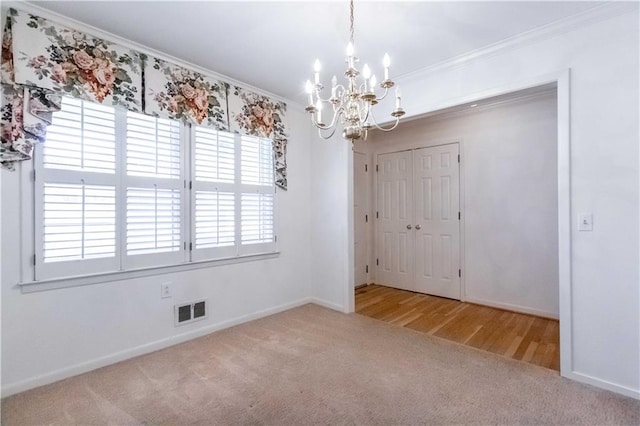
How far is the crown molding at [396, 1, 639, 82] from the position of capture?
2.01 metres

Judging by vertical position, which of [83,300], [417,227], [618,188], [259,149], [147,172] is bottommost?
[83,300]

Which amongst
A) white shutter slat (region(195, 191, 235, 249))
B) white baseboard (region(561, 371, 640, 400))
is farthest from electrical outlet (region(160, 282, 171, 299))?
white baseboard (region(561, 371, 640, 400))

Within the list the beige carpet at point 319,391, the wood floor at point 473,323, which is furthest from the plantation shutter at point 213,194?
the wood floor at point 473,323

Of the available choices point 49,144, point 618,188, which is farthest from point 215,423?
point 618,188

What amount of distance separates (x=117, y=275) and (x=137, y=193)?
0.67m

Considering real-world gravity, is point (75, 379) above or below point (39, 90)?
below

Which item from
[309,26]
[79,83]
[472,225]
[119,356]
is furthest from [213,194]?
[472,225]

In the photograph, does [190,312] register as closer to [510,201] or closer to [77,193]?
[77,193]

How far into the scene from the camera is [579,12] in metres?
2.09

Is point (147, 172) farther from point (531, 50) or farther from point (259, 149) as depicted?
point (531, 50)

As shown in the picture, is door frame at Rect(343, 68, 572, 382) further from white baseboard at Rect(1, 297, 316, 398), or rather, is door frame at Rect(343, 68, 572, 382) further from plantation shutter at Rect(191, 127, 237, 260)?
plantation shutter at Rect(191, 127, 237, 260)

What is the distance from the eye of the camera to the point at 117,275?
2.46 m

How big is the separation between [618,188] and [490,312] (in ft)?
6.96

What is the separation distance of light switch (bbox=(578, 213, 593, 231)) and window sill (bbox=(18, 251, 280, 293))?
113 inches
